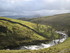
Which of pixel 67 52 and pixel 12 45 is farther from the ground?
pixel 67 52

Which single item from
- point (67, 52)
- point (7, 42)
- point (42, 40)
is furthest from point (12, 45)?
point (67, 52)

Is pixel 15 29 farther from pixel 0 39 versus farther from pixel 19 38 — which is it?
pixel 0 39

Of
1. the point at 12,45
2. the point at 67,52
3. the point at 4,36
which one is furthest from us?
the point at 4,36

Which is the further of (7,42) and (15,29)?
(15,29)

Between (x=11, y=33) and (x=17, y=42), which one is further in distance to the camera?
(x=11, y=33)

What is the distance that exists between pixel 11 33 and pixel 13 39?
34.4 ft

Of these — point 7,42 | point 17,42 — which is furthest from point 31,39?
point 7,42

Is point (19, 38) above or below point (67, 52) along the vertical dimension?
below

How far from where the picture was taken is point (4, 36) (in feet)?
470

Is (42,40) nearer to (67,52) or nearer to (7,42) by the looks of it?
(7,42)

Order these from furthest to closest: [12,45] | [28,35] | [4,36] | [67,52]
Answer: [28,35] < [4,36] < [12,45] < [67,52]

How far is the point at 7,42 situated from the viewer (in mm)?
136625

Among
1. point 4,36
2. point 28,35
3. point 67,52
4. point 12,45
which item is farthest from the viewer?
point 28,35

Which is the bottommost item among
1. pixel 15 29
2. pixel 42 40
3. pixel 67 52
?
pixel 42 40
